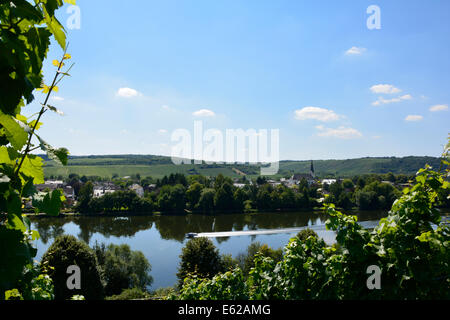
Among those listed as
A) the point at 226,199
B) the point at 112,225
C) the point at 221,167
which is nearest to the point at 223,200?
the point at 226,199

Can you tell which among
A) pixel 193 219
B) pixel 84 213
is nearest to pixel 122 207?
pixel 84 213

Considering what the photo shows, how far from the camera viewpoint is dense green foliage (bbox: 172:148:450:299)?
6.56ft

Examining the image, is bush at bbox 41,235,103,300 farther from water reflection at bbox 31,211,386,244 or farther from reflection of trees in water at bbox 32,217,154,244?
water reflection at bbox 31,211,386,244

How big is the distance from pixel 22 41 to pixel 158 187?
207ft

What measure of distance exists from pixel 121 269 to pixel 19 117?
2083 centimetres

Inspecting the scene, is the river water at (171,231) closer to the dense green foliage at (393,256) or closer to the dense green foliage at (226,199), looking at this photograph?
the dense green foliage at (226,199)

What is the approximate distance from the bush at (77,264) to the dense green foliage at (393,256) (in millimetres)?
13319

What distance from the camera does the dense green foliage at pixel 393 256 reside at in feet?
6.56

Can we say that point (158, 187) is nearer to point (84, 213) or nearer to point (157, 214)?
point (157, 214)

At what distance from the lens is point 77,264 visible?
13234mm

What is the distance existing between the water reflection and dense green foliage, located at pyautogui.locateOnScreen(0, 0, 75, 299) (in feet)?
104
